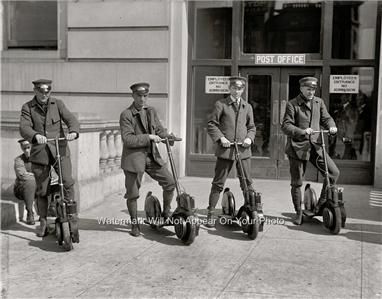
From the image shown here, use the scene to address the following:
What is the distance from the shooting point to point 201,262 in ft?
18.2

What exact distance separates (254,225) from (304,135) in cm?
146

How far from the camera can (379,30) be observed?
10.1m

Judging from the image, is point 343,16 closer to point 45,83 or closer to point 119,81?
point 119,81

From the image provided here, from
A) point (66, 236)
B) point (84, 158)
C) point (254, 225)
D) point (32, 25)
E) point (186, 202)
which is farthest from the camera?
point (32, 25)

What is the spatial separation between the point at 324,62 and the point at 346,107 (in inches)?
39.2

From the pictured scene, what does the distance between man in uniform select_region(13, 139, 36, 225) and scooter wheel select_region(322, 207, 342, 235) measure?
3889 millimetres

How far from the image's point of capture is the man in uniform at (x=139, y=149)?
6496 mm

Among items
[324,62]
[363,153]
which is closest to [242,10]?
[324,62]

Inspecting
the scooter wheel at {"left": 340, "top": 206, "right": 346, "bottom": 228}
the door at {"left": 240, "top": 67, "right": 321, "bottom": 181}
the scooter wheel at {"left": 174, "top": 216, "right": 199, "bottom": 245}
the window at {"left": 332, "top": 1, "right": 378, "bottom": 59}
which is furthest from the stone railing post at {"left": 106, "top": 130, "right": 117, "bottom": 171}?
the window at {"left": 332, "top": 1, "right": 378, "bottom": 59}

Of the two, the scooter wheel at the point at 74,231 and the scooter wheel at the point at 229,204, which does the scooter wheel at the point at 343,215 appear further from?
the scooter wheel at the point at 74,231

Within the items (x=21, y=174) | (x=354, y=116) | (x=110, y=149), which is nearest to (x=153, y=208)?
(x=21, y=174)

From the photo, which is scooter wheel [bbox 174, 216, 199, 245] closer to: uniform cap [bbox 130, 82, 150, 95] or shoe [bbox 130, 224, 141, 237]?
shoe [bbox 130, 224, 141, 237]

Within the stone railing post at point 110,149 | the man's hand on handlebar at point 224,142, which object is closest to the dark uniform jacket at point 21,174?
the stone railing post at point 110,149

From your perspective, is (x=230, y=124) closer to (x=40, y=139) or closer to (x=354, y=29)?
(x=40, y=139)
